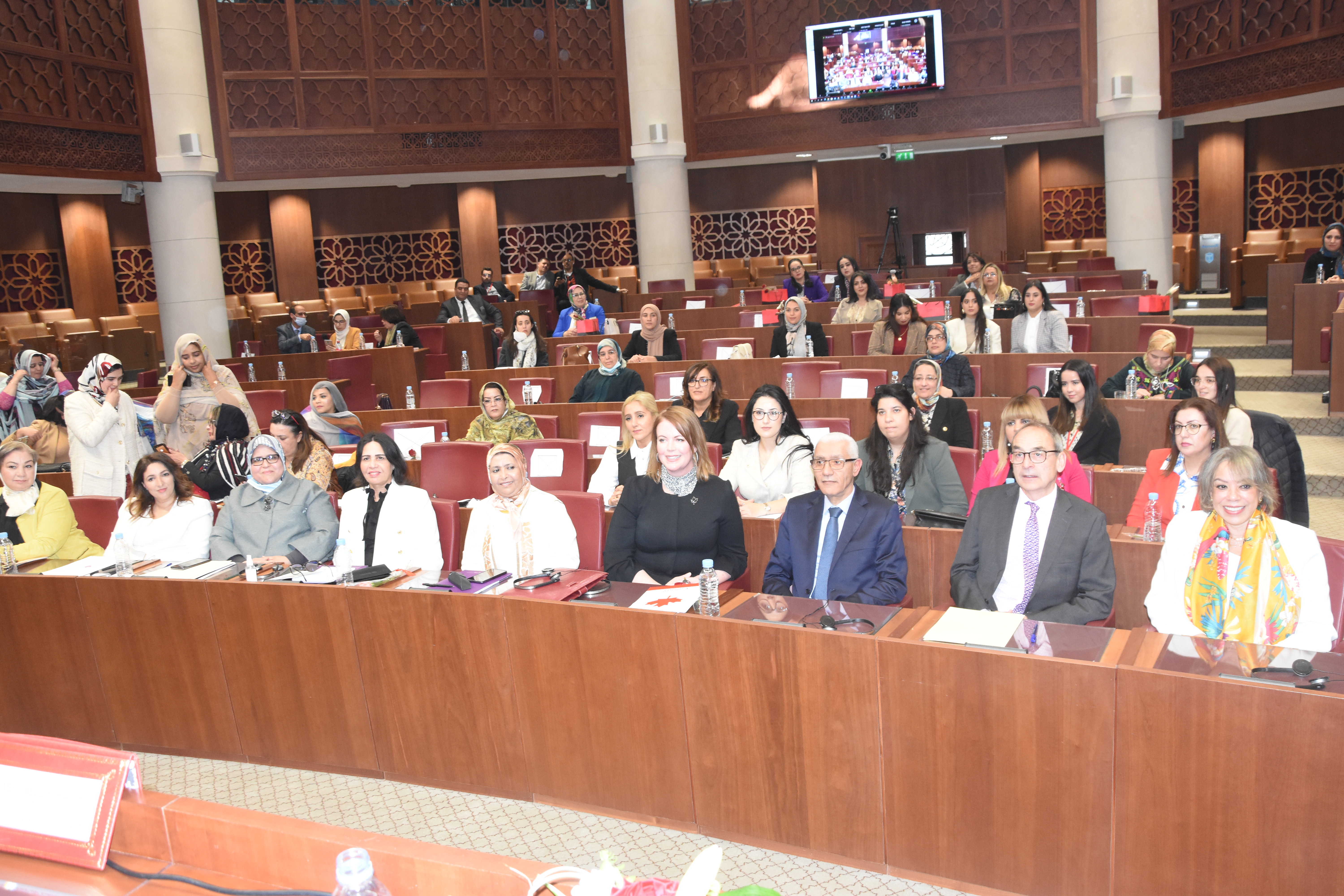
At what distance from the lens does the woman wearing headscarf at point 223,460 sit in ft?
18.5

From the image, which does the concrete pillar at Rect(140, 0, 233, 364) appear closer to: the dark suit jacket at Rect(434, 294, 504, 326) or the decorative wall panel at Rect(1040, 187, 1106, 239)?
the dark suit jacket at Rect(434, 294, 504, 326)

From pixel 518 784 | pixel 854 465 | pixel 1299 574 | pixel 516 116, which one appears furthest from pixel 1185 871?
pixel 516 116

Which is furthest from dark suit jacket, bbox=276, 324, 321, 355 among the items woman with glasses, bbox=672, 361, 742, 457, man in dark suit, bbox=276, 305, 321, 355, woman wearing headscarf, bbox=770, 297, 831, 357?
woman with glasses, bbox=672, 361, 742, 457

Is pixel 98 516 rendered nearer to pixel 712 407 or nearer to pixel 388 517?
pixel 388 517

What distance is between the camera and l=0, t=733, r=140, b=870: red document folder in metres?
1.81

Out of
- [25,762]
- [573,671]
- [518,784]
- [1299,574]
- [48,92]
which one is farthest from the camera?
[48,92]

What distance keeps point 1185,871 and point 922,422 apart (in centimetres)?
260

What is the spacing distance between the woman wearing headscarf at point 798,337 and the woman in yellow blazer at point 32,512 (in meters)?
5.24

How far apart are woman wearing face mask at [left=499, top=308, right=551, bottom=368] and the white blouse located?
184 inches

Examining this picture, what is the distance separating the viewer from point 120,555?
13.8ft

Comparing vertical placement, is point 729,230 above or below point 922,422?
above

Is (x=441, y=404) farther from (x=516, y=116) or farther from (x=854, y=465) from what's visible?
(x=516, y=116)

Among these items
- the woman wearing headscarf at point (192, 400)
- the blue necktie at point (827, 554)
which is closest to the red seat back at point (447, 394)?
the woman wearing headscarf at point (192, 400)

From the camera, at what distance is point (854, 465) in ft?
12.1
